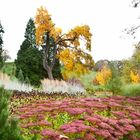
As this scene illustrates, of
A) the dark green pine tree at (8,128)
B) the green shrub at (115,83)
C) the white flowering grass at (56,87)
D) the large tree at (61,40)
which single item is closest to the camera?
the dark green pine tree at (8,128)

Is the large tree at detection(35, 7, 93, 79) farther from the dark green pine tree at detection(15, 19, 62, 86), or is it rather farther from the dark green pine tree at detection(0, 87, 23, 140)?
the dark green pine tree at detection(0, 87, 23, 140)

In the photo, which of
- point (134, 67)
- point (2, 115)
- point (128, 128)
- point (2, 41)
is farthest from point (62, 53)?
point (2, 115)

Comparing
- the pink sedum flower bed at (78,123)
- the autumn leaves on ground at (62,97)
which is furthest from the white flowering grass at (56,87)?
the pink sedum flower bed at (78,123)

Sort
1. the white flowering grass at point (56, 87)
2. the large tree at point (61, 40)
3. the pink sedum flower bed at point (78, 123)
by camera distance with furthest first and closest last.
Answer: the large tree at point (61, 40), the white flowering grass at point (56, 87), the pink sedum flower bed at point (78, 123)

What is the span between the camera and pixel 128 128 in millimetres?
11992

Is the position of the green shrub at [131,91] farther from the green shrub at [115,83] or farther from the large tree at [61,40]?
the large tree at [61,40]

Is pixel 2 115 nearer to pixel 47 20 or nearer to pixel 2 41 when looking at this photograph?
pixel 47 20

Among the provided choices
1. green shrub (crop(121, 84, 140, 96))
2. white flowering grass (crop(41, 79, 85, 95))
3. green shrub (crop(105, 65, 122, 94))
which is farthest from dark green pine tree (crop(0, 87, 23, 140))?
green shrub (crop(105, 65, 122, 94))

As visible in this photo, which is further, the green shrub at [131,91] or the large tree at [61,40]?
the large tree at [61,40]

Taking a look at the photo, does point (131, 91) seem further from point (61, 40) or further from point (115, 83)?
point (61, 40)

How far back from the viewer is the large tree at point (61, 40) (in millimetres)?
41188

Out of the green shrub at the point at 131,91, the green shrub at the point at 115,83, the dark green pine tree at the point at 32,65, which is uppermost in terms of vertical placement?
the dark green pine tree at the point at 32,65

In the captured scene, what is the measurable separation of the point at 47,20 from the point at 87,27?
140 inches

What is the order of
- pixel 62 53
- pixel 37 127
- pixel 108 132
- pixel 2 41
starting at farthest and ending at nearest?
pixel 2 41 → pixel 62 53 → pixel 37 127 → pixel 108 132
